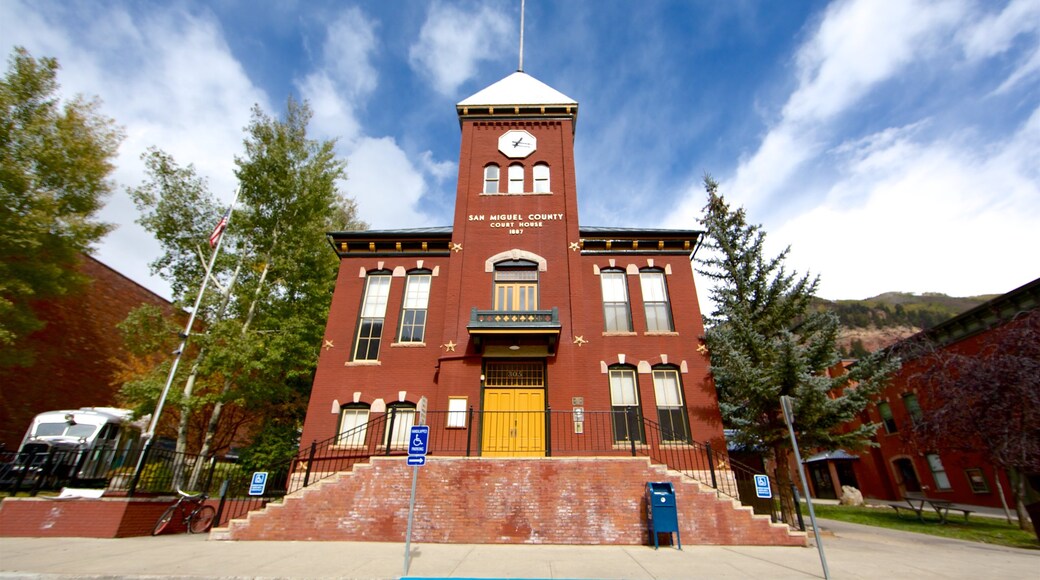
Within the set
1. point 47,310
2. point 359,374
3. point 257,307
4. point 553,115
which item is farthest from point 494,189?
point 47,310

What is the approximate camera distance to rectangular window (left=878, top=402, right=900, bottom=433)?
26.5m

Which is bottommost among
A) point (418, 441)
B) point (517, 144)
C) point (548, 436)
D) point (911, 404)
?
point (418, 441)

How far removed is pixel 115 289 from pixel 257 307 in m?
13.6

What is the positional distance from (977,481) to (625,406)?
21.2 m

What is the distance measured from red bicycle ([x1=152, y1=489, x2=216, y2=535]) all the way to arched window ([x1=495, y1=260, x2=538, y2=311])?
10731 millimetres

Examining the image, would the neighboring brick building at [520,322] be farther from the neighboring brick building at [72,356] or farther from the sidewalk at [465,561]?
the neighboring brick building at [72,356]

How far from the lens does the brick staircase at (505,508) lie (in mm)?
10117

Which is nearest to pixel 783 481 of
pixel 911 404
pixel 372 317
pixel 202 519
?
pixel 372 317

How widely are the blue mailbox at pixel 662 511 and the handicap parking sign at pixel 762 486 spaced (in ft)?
10.3

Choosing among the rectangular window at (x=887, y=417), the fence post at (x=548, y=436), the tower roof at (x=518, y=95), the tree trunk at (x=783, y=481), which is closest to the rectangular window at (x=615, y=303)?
the fence post at (x=548, y=436)

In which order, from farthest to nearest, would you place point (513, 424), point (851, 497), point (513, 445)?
1. point (851, 497)
2. point (513, 424)
3. point (513, 445)

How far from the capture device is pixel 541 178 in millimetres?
18359

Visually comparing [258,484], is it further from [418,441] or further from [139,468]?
[418,441]

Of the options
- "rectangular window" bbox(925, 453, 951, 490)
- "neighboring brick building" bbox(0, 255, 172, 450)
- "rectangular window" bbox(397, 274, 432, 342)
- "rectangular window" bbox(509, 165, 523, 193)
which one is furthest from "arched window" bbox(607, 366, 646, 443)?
"neighboring brick building" bbox(0, 255, 172, 450)
